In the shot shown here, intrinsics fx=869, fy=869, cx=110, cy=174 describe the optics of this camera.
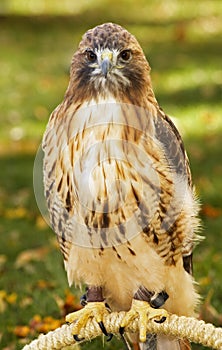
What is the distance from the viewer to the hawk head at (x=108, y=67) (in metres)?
3.33

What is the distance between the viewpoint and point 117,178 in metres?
3.37

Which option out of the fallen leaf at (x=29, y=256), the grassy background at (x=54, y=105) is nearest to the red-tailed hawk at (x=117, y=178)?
the grassy background at (x=54, y=105)

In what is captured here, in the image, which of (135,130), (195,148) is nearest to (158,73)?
(195,148)

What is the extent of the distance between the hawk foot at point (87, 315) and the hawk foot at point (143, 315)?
102 mm

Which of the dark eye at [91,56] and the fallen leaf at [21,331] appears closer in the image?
the dark eye at [91,56]

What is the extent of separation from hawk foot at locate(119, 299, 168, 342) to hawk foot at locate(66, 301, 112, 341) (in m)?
0.10

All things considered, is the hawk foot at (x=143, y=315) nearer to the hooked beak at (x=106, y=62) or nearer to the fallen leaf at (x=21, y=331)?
the hooked beak at (x=106, y=62)

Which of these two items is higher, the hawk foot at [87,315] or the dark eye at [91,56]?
the dark eye at [91,56]

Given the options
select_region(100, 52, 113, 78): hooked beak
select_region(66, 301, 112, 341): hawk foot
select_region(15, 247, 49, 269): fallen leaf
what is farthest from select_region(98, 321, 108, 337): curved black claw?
select_region(15, 247, 49, 269): fallen leaf

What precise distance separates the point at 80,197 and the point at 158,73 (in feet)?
30.6

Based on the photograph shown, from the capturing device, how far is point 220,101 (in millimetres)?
10742

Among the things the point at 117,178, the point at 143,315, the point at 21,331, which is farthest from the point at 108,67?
the point at 21,331

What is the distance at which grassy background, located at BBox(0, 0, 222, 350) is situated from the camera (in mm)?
5289

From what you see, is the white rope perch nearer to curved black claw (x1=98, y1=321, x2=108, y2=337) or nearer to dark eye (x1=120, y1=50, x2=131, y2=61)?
curved black claw (x1=98, y1=321, x2=108, y2=337)
